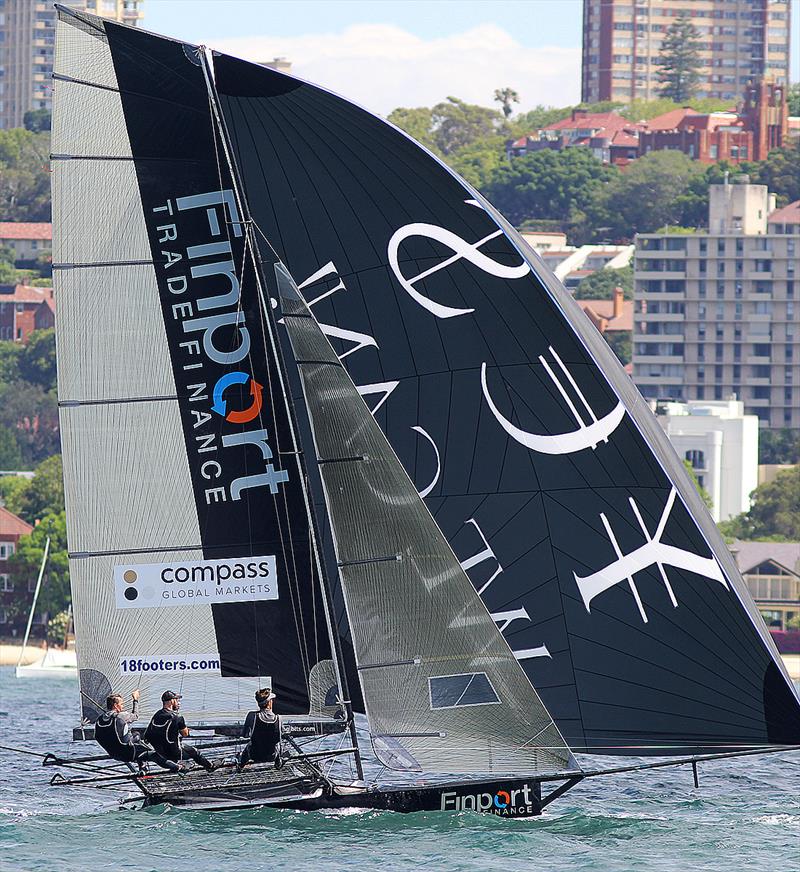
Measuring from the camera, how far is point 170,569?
15.9 m

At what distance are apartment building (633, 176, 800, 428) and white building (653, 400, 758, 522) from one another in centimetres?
1439

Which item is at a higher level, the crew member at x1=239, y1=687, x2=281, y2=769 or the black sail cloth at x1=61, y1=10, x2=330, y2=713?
the black sail cloth at x1=61, y1=10, x2=330, y2=713

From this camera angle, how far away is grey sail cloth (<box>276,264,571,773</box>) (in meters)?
15.7

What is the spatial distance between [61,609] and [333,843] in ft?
168

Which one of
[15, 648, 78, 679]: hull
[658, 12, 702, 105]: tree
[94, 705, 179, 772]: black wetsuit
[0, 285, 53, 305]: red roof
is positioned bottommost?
[15, 648, 78, 679]: hull

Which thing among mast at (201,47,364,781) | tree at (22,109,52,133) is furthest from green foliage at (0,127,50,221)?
mast at (201,47,364,781)

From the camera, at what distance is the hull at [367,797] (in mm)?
15297

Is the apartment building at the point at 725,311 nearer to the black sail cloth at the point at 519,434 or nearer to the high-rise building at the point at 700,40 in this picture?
the high-rise building at the point at 700,40

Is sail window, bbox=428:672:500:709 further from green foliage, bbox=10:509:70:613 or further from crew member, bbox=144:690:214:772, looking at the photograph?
green foliage, bbox=10:509:70:613

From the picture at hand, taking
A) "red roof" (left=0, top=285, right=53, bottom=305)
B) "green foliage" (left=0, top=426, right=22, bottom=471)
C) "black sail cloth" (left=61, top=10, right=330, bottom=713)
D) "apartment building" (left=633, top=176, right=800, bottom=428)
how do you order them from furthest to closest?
"red roof" (left=0, top=285, right=53, bottom=305)
"apartment building" (left=633, top=176, right=800, bottom=428)
"green foliage" (left=0, top=426, right=22, bottom=471)
"black sail cloth" (left=61, top=10, right=330, bottom=713)

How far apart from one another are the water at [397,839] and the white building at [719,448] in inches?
2327

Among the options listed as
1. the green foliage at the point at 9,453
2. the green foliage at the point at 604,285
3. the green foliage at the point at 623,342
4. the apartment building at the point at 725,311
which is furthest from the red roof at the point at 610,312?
the green foliage at the point at 9,453

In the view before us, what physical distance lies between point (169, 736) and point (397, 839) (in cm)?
194

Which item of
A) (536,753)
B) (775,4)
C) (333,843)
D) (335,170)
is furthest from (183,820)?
(775,4)
